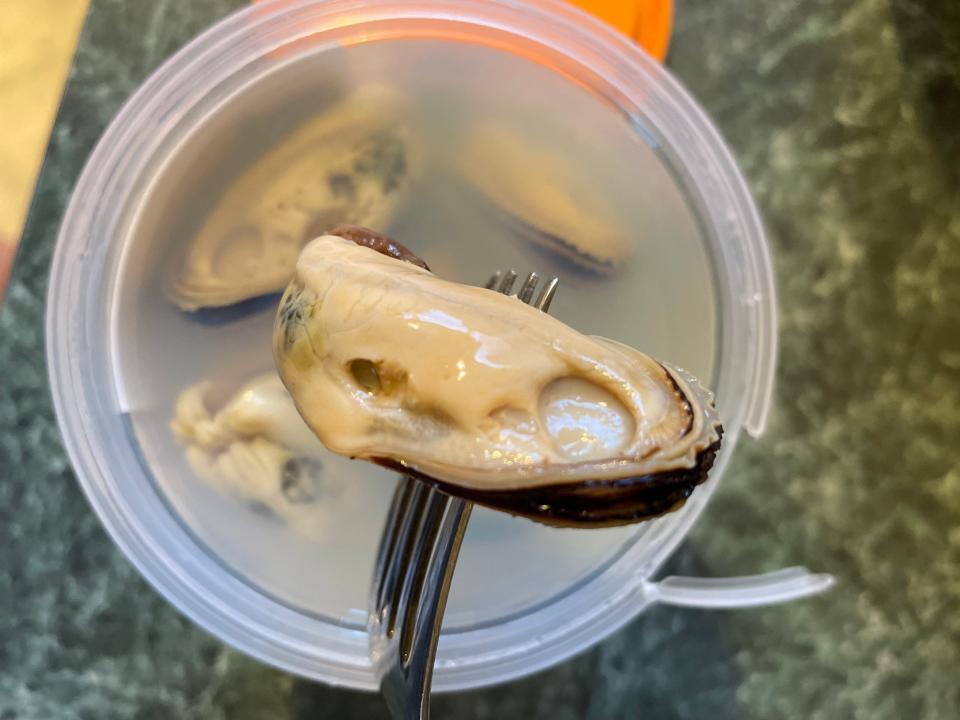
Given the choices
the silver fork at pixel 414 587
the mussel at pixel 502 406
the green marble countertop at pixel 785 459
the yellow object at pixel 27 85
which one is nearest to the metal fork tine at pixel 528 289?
the silver fork at pixel 414 587

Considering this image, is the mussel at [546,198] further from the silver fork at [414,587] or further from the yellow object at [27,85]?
the yellow object at [27,85]

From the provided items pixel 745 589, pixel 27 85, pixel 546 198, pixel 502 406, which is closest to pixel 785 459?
pixel 745 589

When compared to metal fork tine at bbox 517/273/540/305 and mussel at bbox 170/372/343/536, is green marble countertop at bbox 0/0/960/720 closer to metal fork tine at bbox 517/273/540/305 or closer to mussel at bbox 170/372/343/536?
mussel at bbox 170/372/343/536

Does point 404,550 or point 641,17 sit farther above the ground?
point 641,17

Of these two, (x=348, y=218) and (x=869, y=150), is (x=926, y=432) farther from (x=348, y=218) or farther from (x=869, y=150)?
(x=348, y=218)

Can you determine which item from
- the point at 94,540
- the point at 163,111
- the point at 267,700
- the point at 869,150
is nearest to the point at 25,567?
the point at 94,540

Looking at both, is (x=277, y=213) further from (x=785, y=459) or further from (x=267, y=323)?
(x=785, y=459)
